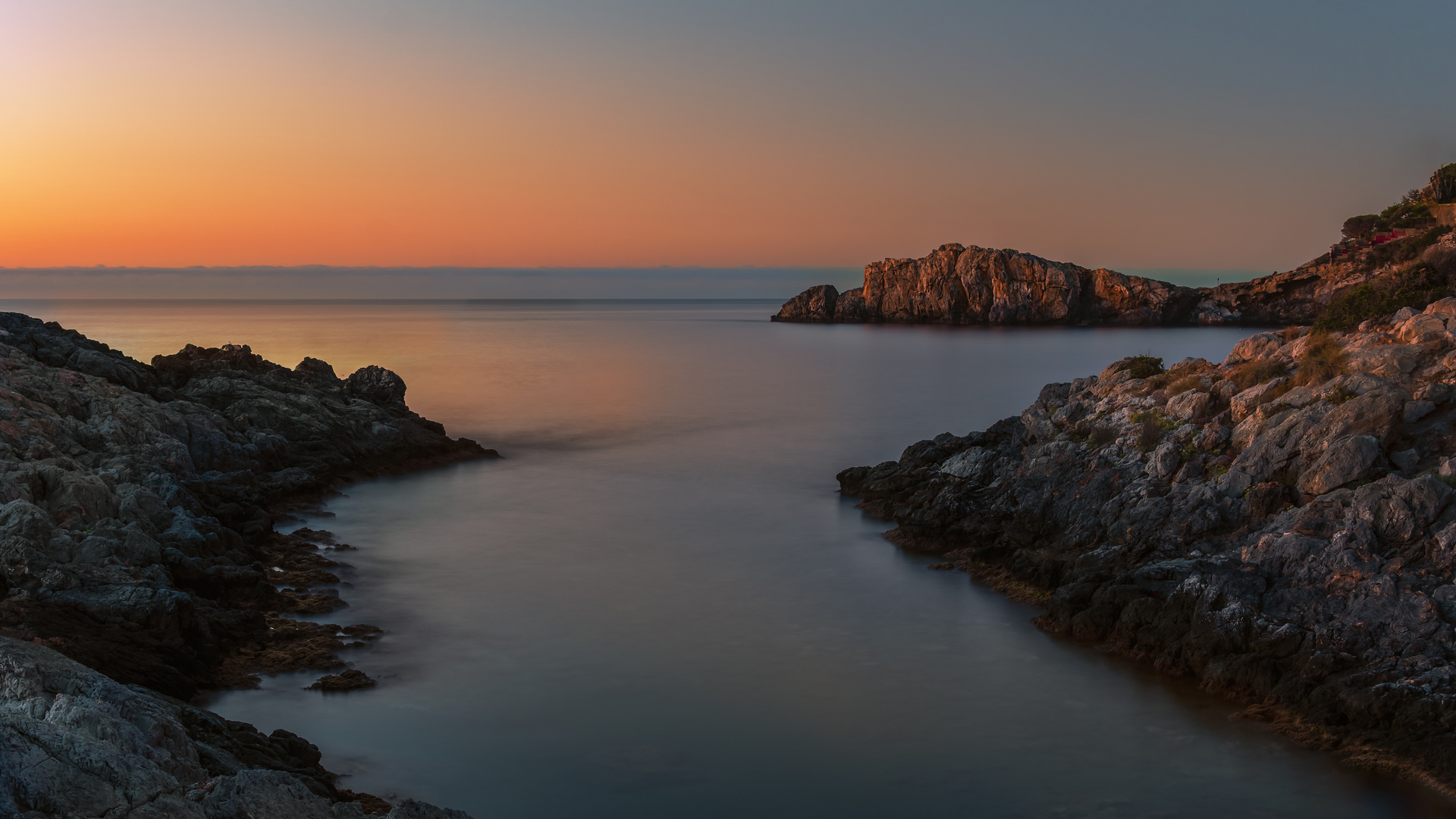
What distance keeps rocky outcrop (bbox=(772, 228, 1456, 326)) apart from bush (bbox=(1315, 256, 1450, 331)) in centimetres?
7534

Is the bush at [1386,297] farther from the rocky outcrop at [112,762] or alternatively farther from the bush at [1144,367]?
the rocky outcrop at [112,762]

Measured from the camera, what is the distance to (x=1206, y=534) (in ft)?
42.5

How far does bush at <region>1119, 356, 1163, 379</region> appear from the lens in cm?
1836

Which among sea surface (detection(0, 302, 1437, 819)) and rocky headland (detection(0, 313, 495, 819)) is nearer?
rocky headland (detection(0, 313, 495, 819))

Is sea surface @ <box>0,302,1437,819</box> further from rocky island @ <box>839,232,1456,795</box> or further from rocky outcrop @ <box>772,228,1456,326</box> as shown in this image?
rocky outcrop @ <box>772,228,1456,326</box>

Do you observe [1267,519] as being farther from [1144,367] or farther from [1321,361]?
[1144,367]

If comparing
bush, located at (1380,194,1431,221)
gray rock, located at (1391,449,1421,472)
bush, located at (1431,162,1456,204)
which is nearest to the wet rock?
gray rock, located at (1391,449,1421,472)

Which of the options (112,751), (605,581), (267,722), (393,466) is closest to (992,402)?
(393,466)

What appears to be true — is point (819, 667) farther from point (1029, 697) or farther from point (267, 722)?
point (267, 722)

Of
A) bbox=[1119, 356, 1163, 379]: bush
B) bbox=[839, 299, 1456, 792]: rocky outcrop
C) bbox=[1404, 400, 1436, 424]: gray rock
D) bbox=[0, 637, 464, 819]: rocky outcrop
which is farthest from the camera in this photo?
bbox=[1119, 356, 1163, 379]: bush

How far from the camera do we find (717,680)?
38.0ft

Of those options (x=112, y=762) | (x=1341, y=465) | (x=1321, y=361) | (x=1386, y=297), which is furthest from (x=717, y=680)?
(x=1386, y=297)

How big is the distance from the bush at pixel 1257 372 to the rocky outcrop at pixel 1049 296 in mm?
79094

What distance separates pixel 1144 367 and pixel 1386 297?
4.25 m
